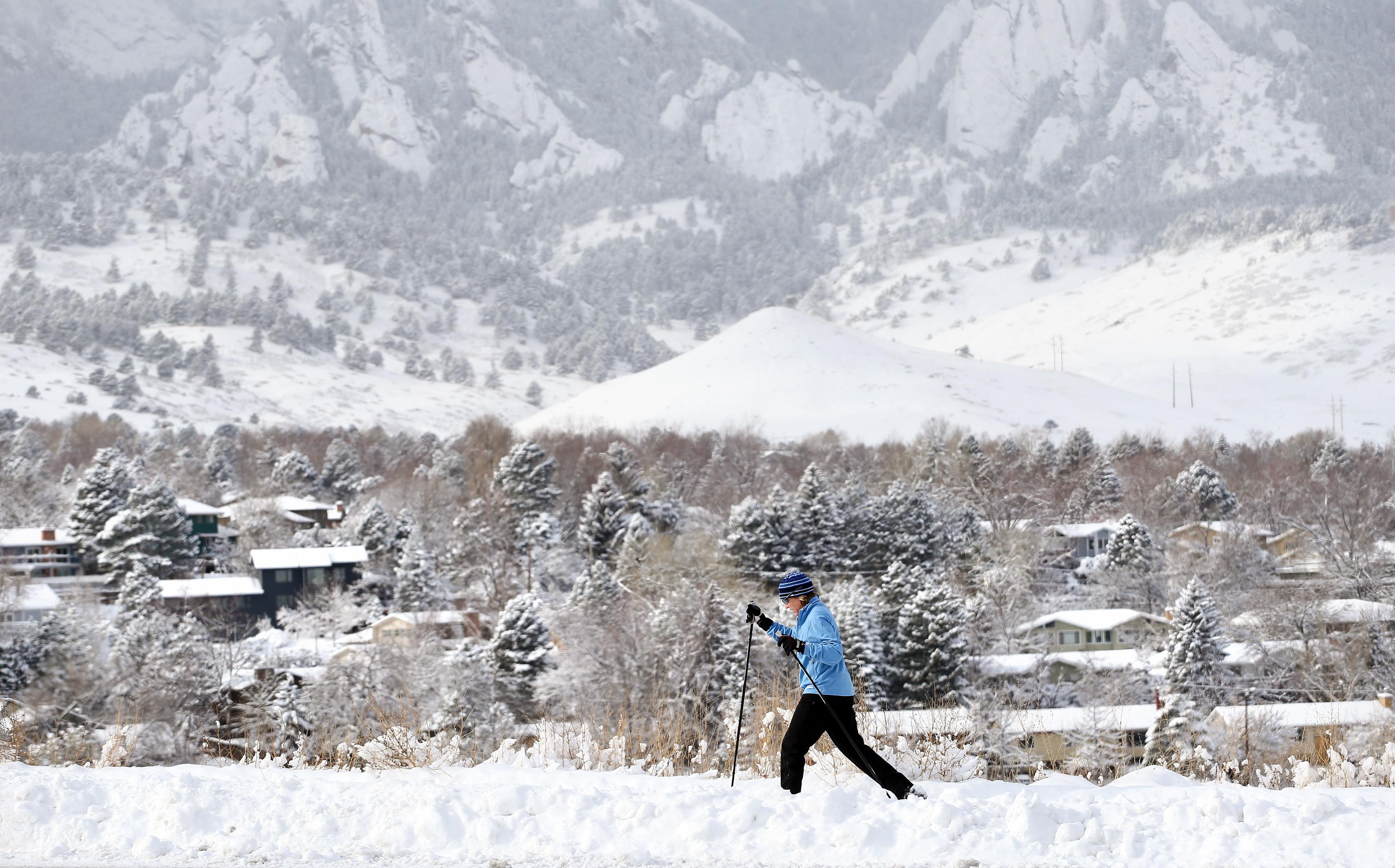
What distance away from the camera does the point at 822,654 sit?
6336 millimetres

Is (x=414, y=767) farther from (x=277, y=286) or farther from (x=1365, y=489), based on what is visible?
(x=277, y=286)

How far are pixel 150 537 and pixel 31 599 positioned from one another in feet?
30.2

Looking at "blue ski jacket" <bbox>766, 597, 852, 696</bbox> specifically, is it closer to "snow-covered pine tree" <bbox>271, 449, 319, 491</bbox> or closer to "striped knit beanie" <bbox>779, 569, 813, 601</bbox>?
"striped knit beanie" <bbox>779, 569, 813, 601</bbox>

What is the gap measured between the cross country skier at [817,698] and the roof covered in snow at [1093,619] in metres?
31.2

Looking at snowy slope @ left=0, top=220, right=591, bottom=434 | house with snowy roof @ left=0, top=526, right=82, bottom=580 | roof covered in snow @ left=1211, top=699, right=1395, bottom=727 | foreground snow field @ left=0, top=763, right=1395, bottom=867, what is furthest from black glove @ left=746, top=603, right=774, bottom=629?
snowy slope @ left=0, top=220, right=591, bottom=434

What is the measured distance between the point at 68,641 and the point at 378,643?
845 cm

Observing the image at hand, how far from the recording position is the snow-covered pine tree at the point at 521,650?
28859mm

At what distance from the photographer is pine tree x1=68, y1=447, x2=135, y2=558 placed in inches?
1901

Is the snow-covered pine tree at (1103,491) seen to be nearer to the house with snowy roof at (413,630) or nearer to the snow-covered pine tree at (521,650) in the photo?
the house with snowy roof at (413,630)


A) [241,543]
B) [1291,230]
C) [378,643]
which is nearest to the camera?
[378,643]

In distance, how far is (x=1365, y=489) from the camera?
57.0 meters

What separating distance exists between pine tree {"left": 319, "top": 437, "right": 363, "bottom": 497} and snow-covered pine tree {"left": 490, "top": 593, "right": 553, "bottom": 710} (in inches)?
1745

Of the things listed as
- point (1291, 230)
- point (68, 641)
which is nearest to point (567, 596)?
point (68, 641)

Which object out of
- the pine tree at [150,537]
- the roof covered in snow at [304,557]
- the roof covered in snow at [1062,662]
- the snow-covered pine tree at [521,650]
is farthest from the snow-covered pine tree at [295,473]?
the roof covered in snow at [1062,662]
